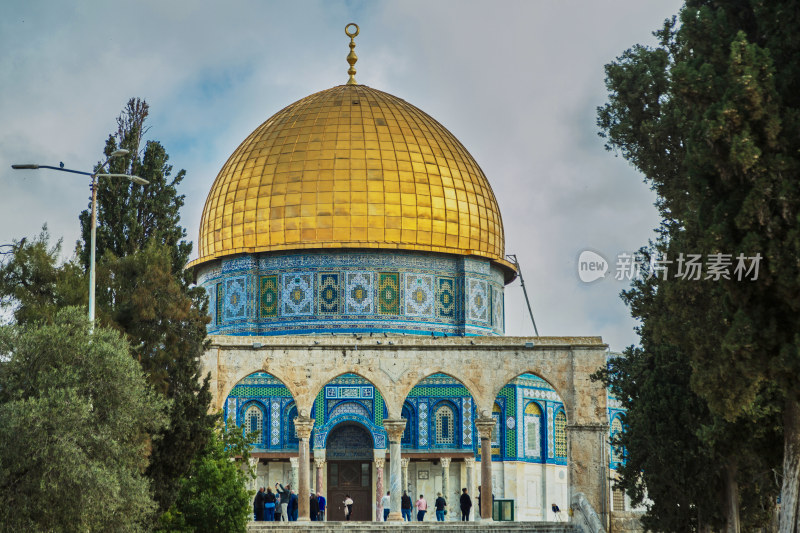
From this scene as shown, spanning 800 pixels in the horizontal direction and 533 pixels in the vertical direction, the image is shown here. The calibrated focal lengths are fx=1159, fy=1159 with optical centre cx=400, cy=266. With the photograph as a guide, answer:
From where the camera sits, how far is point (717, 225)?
11.7 metres

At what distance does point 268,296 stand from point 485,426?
784 cm

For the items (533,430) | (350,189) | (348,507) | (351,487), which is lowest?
(348,507)

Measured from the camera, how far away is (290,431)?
27734mm

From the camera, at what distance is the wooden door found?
2744 cm

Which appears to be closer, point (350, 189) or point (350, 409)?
point (350, 409)

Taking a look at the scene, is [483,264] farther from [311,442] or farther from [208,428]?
[208,428]

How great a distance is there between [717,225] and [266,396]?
58.5 ft

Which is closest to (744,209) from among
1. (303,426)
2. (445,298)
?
(303,426)

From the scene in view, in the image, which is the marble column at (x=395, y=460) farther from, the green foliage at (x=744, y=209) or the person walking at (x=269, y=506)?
Result: the green foliage at (x=744, y=209)

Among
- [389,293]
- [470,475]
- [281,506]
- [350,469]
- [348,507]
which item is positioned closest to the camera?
[281,506]

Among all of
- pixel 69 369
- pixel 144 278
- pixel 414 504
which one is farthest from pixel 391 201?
pixel 69 369

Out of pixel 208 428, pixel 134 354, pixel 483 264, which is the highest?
pixel 483 264

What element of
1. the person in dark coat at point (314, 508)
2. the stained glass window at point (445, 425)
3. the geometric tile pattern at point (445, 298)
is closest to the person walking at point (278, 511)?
the person in dark coat at point (314, 508)

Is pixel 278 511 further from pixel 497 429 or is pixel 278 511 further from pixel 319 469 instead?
pixel 497 429
